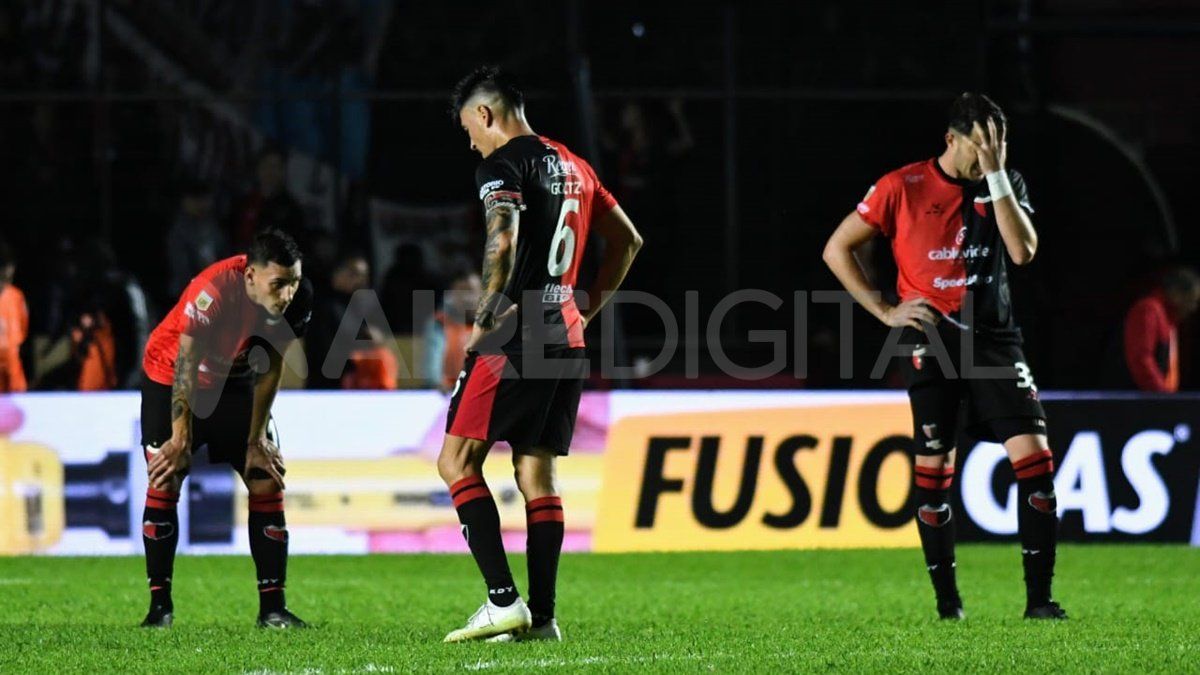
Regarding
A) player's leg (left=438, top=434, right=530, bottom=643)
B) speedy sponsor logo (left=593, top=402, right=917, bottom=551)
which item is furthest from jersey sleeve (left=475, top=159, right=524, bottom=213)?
speedy sponsor logo (left=593, top=402, right=917, bottom=551)

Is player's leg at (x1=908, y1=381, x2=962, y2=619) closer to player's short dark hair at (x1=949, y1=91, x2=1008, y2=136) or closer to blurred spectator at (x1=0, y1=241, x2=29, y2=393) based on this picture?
player's short dark hair at (x1=949, y1=91, x2=1008, y2=136)

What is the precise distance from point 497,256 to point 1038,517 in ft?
8.78

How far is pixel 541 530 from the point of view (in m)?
8.20

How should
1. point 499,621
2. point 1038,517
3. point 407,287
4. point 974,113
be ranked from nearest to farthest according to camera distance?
1. point 499,621
2. point 974,113
3. point 1038,517
4. point 407,287

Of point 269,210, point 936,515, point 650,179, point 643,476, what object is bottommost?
point 643,476

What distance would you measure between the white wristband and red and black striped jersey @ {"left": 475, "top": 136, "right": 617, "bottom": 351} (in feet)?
5.53

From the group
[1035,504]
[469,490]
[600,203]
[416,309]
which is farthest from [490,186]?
[416,309]

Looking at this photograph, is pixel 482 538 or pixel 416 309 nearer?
pixel 482 538

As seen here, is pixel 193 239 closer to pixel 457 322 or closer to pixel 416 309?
pixel 416 309

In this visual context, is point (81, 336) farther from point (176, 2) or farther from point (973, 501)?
point (973, 501)

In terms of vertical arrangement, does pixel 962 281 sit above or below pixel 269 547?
above

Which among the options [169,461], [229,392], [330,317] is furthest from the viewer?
[330,317]

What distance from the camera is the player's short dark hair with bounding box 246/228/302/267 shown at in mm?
8688

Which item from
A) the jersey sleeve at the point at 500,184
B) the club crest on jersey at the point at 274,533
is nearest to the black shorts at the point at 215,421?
the club crest on jersey at the point at 274,533
